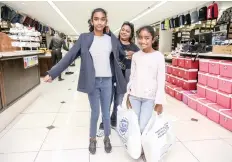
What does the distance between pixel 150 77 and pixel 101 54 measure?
0.47 metres

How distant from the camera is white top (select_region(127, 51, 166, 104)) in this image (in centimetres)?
172

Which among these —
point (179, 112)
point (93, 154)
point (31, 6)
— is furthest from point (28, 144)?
point (31, 6)

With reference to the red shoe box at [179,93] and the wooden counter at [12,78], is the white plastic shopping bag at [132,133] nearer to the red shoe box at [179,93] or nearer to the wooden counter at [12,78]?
the wooden counter at [12,78]

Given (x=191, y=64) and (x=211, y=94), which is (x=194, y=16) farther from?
(x=211, y=94)

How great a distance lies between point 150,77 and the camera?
1.75m

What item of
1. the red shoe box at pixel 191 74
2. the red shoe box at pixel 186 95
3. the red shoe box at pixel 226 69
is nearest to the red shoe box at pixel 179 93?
the red shoe box at pixel 186 95

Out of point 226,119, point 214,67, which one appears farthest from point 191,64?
point 226,119

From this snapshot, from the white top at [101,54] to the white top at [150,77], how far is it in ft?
0.84

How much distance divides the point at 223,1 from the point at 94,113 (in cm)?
757

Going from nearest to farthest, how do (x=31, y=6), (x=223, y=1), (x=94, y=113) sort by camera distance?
1. (x=94, y=113)
2. (x=223, y=1)
3. (x=31, y=6)

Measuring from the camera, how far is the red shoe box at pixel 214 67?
10.2ft

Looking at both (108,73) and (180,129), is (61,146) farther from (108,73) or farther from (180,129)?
(180,129)

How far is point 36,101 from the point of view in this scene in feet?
13.3

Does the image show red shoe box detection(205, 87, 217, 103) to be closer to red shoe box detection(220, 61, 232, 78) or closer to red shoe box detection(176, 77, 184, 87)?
red shoe box detection(220, 61, 232, 78)
